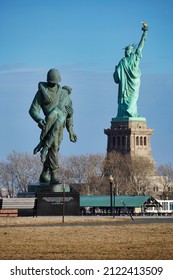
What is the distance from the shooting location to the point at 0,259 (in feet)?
98.1

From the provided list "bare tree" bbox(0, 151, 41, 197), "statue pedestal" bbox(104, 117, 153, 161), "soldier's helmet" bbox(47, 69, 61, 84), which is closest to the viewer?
"soldier's helmet" bbox(47, 69, 61, 84)

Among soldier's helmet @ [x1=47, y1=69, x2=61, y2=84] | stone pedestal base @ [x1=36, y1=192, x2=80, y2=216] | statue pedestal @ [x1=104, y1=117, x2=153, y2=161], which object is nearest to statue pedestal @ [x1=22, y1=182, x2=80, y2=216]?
stone pedestal base @ [x1=36, y1=192, x2=80, y2=216]

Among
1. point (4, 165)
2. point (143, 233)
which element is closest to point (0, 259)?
point (143, 233)

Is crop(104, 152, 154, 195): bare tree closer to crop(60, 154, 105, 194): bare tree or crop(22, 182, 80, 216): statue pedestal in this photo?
crop(60, 154, 105, 194): bare tree

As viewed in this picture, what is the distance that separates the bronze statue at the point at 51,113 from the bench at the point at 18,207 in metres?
2.55

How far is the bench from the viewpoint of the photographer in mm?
64688

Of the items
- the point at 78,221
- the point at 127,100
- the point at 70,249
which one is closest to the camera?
the point at 70,249

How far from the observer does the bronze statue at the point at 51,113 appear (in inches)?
2469

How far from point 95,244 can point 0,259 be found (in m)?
5.85

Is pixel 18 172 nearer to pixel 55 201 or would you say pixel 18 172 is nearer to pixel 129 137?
pixel 129 137

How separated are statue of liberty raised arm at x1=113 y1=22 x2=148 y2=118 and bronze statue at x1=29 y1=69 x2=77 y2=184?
366ft

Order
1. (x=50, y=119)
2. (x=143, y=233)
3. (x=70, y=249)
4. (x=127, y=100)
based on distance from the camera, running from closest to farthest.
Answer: (x=70, y=249), (x=143, y=233), (x=50, y=119), (x=127, y=100)
